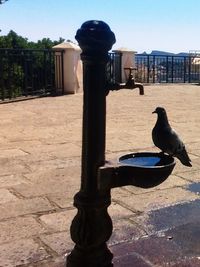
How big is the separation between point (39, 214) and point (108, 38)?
6.98 feet

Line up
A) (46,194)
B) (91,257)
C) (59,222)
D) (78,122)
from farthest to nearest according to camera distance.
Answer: (78,122) → (46,194) → (59,222) → (91,257)

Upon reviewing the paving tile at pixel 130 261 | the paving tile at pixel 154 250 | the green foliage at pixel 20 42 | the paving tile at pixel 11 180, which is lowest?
the paving tile at pixel 11 180

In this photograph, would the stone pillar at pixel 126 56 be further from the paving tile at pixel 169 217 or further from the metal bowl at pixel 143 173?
the metal bowl at pixel 143 173

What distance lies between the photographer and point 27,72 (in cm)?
1243

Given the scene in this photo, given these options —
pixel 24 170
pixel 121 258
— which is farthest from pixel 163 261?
pixel 24 170

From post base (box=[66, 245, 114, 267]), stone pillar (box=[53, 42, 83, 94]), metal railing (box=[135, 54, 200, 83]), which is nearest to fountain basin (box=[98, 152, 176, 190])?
post base (box=[66, 245, 114, 267])

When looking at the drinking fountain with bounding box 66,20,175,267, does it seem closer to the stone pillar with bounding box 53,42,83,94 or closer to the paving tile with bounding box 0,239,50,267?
the paving tile with bounding box 0,239,50,267

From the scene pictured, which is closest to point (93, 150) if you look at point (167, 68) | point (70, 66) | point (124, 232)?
point (124, 232)

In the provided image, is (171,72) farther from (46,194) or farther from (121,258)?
(121,258)

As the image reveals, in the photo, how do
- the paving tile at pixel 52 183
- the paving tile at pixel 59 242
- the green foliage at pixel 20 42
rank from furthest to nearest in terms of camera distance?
the green foliage at pixel 20 42 → the paving tile at pixel 52 183 → the paving tile at pixel 59 242

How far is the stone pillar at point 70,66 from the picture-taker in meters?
13.0

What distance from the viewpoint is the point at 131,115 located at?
30.3 feet

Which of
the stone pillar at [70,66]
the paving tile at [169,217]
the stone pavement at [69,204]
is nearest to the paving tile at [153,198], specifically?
the stone pavement at [69,204]

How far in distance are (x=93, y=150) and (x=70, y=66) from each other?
11.5 metres
